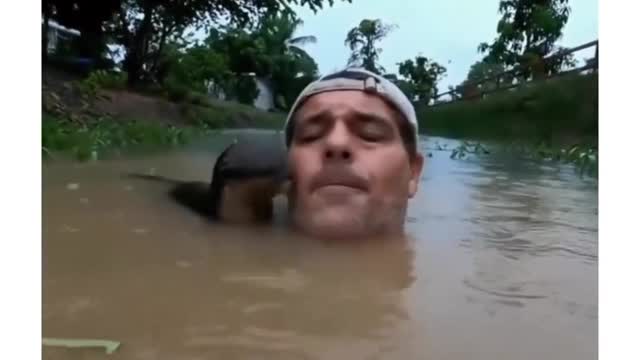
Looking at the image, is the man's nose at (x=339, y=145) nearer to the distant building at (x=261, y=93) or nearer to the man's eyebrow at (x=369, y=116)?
the man's eyebrow at (x=369, y=116)

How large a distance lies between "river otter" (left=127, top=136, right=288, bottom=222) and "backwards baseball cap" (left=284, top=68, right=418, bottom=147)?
7 centimetres

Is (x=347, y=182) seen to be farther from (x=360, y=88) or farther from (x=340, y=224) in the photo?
(x=360, y=88)

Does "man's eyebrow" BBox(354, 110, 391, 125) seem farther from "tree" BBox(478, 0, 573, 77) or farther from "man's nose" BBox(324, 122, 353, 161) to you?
"tree" BBox(478, 0, 573, 77)

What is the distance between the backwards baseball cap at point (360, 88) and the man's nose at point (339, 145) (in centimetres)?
10

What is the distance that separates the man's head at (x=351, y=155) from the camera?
1.90 metres

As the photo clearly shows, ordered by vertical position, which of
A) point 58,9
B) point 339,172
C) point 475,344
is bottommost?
point 475,344

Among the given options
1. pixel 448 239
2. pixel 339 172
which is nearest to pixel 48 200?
pixel 339 172

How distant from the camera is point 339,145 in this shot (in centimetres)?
188

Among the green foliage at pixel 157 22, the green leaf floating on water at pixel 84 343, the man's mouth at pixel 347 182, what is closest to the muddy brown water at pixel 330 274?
the green leaf floating on water at pixel 84 343

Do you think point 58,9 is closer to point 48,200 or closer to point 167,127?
point 167,127

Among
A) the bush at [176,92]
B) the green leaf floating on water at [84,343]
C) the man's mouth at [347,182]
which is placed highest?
the bush at [176,92]

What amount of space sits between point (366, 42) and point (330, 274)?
0.54 metres
